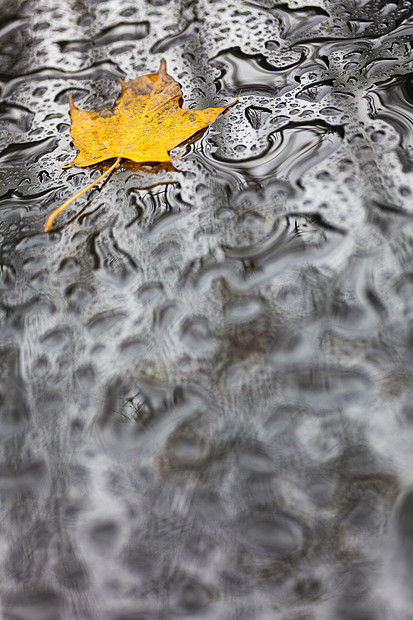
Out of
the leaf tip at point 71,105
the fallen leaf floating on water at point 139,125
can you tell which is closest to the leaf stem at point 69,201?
the fallen leaf floating on water at point 139,125

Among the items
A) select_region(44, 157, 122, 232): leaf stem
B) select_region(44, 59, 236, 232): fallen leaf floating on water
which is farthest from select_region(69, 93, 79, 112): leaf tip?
select_region(44, 157, 122, 232): leaf stem

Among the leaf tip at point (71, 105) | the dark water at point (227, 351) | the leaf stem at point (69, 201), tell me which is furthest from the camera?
the leaf tip at point (71, 105)

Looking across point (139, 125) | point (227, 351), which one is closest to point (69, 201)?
point (139, 125)

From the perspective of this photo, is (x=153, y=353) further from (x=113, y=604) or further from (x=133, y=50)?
(x=133, y=50)

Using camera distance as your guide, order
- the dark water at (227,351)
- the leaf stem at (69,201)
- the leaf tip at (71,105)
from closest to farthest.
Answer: the dark water at (227,351) → the leaf stem at (69,201) → the leaf tip at (71,105)

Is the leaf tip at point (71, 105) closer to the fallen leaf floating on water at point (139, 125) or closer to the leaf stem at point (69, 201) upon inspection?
the fallen leaf floating on water at point (139, 125)

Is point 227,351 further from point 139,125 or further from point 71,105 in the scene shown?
point 71,105
